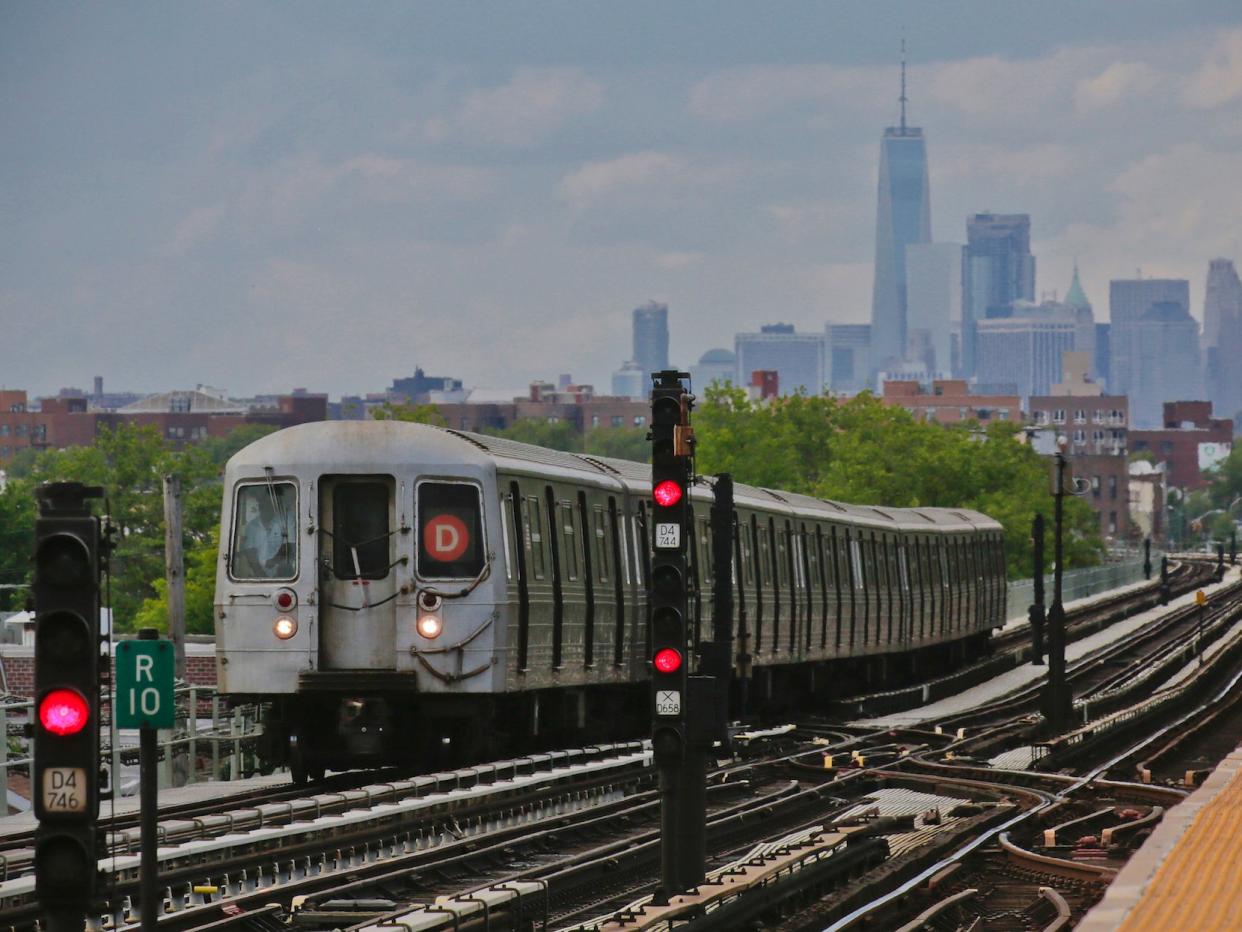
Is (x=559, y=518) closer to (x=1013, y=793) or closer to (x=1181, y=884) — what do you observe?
(x=1013, y=793)

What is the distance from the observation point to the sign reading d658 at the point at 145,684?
10641 millimetres

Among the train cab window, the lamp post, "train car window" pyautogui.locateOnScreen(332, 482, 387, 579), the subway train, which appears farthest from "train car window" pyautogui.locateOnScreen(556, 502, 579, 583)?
the lamp post

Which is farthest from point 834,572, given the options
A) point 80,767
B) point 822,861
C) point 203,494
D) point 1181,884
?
point 203,494

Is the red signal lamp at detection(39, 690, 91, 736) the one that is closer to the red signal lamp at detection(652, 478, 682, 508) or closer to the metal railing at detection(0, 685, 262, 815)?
the red signal lamp at detection(652, 478, 682, 508)

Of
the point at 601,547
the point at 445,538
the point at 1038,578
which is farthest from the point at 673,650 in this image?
the point at 1038,578

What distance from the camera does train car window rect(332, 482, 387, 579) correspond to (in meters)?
22.0

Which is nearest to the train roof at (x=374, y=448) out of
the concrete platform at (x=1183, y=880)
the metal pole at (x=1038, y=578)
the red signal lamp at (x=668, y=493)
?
the red signal lamp at (x=668, y=493)

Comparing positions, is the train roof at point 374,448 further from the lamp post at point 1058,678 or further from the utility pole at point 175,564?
the lamp post at point 1058,678

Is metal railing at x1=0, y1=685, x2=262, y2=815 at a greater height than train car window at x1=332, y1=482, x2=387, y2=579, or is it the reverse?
train car window at x1=332, y1=482, x2=387, y2=579

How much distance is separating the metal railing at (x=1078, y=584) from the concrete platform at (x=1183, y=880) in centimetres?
5254

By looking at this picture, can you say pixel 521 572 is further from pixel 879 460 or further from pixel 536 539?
pixel 879 460

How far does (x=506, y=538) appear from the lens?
2242 centimetres

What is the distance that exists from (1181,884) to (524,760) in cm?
1161

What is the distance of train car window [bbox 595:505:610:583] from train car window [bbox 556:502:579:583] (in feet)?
2.40
